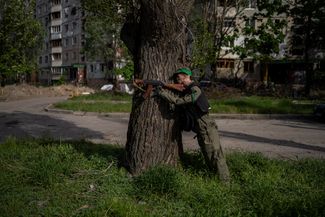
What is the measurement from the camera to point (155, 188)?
534cm

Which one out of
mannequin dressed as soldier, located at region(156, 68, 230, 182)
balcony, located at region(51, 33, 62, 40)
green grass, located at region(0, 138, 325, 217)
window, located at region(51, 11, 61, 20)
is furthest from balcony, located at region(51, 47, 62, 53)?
mannequin dressed as soldier, located at region(156, 68, 230, 182)

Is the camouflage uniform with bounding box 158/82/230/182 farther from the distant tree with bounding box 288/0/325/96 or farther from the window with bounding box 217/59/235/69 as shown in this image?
the window with bounding box 217/59/235/69

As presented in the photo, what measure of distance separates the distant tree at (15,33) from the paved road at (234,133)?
13630 millimetres

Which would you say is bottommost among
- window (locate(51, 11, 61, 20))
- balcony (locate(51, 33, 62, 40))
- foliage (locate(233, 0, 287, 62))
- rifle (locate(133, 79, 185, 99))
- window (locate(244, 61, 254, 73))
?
rifle (locate(133, 79, 185, 99))

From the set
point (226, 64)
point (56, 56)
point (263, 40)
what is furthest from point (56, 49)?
point (263, 40)

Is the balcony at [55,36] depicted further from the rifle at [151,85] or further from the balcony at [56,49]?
the rifle at [151,85]

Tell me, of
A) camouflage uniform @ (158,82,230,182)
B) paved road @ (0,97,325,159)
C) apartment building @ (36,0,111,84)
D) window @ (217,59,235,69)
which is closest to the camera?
camouflage uniform @ (158,82,230,182)

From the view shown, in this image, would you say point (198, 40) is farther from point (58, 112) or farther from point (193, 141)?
point (193, 141)

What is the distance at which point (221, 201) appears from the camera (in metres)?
5.07

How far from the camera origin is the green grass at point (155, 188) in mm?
4828

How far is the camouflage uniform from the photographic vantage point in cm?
589

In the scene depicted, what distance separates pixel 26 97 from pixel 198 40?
689 inches

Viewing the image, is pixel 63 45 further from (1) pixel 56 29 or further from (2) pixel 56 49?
(1) pixel 56 29

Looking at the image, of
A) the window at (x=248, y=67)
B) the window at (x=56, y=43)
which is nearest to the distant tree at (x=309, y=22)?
the window at (x=248, y=67)
